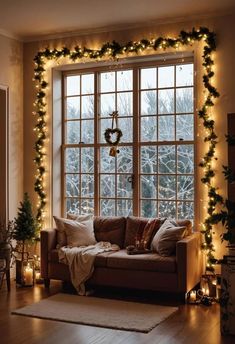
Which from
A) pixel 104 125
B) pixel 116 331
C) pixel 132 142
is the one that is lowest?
pixel 116 331

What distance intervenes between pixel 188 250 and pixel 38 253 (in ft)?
8.26

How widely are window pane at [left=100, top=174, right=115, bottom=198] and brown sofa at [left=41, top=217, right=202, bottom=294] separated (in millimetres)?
546

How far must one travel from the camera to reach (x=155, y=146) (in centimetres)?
657

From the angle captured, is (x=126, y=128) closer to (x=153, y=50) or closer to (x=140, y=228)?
(x=153, y=50)

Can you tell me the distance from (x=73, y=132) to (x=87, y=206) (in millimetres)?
1109

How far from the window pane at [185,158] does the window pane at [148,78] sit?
3.12 feet

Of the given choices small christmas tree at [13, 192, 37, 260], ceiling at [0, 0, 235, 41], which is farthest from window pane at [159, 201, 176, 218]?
ceiling at [0, 0, 235, 41]

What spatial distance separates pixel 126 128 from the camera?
6770 mm

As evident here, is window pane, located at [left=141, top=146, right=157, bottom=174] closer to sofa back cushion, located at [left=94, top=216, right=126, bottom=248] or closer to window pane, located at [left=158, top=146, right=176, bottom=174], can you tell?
window pane, located at [left=158, top=146, right=176, bottom=174]

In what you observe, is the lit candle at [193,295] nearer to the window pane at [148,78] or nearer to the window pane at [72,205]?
the window pane at [72,205]

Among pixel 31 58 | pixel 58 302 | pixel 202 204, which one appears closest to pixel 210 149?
pixel 202 204

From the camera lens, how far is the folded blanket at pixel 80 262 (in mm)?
5840

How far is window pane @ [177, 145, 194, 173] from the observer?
6352 mm

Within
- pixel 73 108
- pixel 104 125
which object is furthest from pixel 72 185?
pixel 73 108
